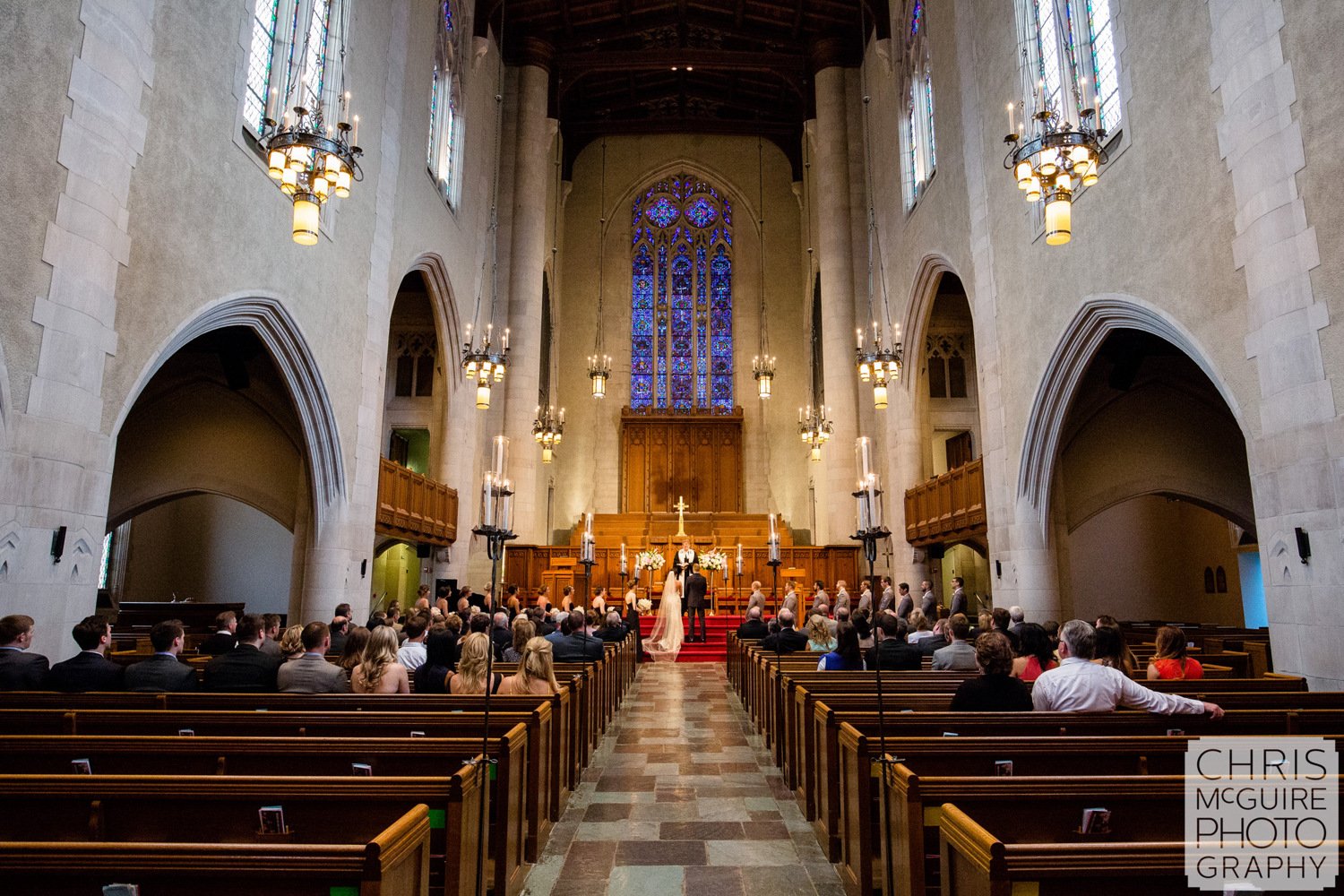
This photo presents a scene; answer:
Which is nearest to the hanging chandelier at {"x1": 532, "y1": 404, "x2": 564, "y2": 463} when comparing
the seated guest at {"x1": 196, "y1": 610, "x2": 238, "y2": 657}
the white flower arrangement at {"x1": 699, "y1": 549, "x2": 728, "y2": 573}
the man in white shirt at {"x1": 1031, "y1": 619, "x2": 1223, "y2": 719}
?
the white flower arrangement at {"x1": 699, "y1": 549, "x2": 728, "y2": 573}

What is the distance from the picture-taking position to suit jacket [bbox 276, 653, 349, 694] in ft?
15.7

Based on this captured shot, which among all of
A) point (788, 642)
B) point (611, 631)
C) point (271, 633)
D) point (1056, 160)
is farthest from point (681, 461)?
point (1056, 160)

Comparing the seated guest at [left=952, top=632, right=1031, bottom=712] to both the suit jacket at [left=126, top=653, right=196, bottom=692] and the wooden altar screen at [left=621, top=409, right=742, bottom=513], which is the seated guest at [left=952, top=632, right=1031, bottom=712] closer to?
the suit jacket at [left=126, top=653, right=196, bottom=692]

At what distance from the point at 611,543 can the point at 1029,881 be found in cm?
1892

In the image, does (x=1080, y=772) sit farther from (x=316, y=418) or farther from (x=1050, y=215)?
(x=316, y=418)

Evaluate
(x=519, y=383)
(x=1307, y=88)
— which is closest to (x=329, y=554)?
(x=519, y=383)

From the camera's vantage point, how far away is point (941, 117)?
13.9 meters

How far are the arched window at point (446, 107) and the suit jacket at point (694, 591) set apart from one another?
863 cm

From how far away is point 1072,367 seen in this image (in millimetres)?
10133

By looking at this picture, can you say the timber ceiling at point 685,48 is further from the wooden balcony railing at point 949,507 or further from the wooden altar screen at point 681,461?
the wooden balcony railing at point 949,507

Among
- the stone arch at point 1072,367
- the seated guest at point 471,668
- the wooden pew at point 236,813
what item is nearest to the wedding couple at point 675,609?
the stone arch at point 1072,367

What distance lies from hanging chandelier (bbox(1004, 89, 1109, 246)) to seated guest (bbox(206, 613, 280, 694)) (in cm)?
649

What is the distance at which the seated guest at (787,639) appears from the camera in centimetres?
823

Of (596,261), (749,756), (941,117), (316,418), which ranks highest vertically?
(596,261)
